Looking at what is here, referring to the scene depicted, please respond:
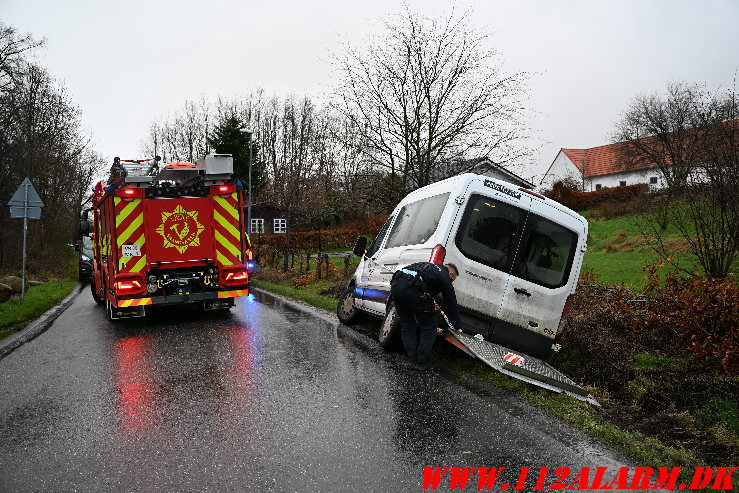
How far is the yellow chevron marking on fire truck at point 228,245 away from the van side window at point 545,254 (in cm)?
605

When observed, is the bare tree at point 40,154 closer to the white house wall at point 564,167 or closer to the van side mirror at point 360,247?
the van side mirror at point 360,247

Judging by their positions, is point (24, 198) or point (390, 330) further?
point (24, 198)

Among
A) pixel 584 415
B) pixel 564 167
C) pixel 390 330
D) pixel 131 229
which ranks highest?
pixel 564 167

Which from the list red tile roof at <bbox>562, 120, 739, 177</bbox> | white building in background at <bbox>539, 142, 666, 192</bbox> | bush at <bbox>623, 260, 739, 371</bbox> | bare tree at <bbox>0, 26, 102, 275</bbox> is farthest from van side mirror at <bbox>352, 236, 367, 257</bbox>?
red tile roof at <bbox>562, 120, 739, 177</bbox>

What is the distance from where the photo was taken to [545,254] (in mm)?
7246

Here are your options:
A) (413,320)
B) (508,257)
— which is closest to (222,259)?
(413,320)

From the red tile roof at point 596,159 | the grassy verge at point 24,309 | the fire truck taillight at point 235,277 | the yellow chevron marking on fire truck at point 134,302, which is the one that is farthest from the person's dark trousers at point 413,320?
the red tile roof at point 596,159

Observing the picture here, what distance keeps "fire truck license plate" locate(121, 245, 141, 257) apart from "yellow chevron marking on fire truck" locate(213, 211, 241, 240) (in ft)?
4.89

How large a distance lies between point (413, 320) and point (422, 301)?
56 centimetres

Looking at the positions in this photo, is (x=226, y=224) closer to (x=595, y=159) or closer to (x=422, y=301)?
(x=422, y=301)

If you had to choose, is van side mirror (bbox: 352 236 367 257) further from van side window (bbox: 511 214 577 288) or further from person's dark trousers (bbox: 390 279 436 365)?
van side window (bbox: 511 214 577 288)

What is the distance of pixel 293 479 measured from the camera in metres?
3.80

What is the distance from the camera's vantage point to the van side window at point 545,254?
23.6ft

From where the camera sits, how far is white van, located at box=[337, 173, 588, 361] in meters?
7.07
